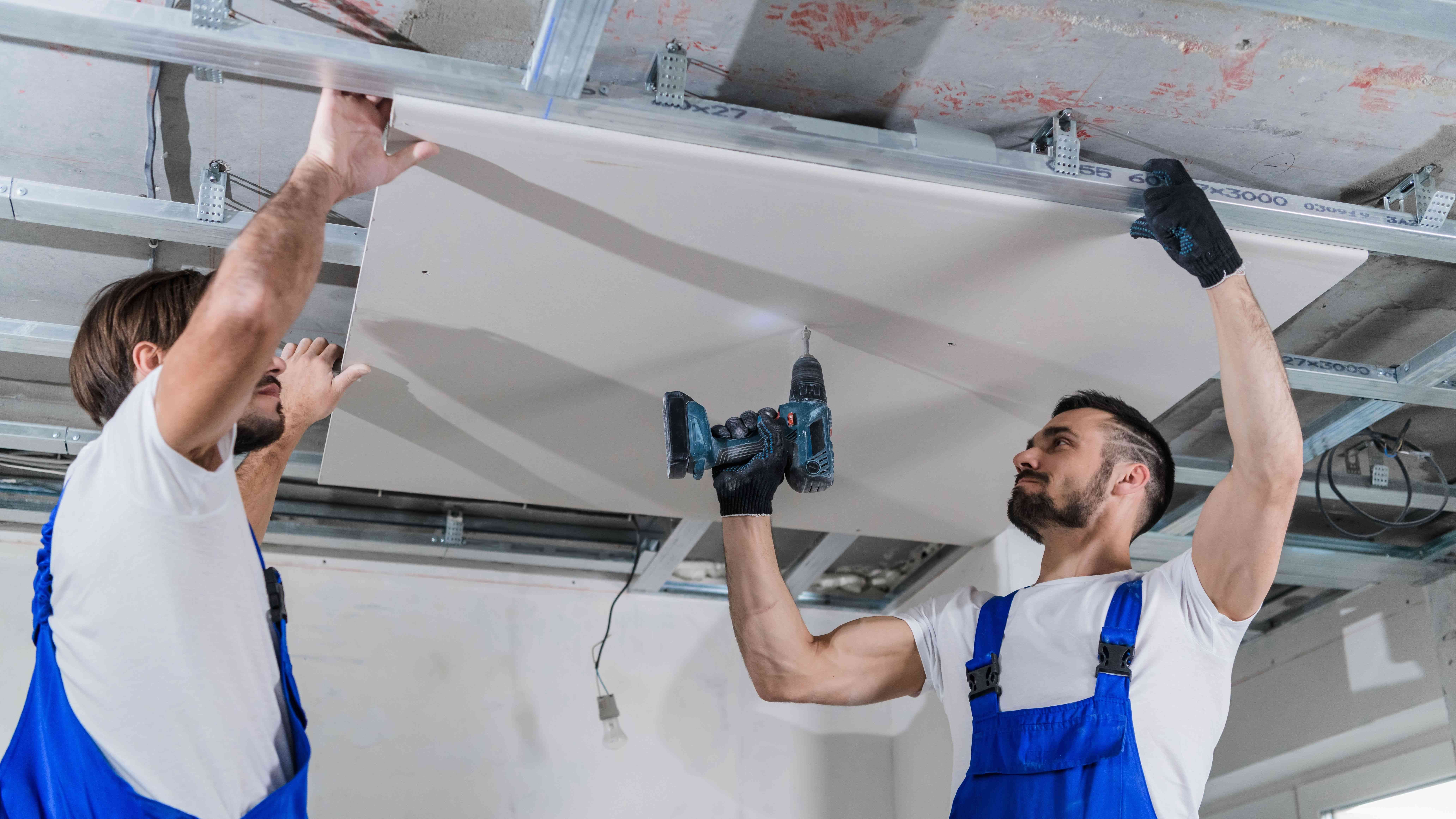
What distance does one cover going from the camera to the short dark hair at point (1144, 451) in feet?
7.17

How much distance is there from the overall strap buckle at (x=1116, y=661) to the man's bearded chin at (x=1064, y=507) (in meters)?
0.36

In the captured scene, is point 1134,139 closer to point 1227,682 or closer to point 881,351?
point 881,351

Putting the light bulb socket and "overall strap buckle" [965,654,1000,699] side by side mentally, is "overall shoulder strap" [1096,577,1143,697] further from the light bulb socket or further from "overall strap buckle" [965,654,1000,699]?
the light bulb socket

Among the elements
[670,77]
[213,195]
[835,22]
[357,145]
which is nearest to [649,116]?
[670,77]

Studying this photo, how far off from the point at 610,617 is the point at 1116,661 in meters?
2.21

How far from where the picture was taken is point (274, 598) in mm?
1592

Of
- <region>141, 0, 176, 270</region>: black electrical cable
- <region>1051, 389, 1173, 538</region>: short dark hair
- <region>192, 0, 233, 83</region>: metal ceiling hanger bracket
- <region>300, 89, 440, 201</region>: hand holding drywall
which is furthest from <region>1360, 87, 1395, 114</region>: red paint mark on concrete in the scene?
<region>141, 0, 176, 270</region>: black electrical cable

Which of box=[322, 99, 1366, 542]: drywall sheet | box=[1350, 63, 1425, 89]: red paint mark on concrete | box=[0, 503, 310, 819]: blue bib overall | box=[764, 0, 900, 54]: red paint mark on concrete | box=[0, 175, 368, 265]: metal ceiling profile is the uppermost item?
box=[764, 0, 900, 54]: red paint mark on concrete

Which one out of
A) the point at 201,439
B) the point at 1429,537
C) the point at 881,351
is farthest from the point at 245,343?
the point at 1429,537

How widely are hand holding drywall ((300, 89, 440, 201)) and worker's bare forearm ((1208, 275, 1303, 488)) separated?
1299 mm

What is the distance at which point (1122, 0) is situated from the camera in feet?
5.83

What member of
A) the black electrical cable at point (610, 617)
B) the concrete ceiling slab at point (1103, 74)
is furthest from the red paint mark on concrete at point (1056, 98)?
the black electrical cable at point (610, 617)

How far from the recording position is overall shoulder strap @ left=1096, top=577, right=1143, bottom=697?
1.80 m

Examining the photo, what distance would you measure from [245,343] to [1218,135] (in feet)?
5.45
